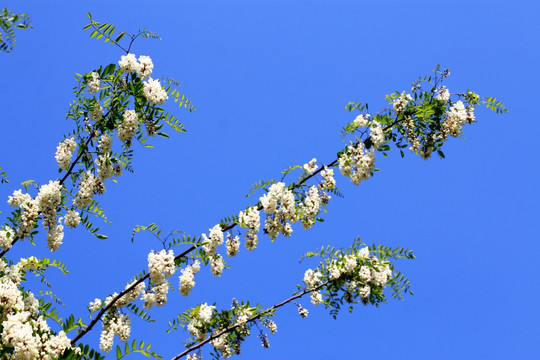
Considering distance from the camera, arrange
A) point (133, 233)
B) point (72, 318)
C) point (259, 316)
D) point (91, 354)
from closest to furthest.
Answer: point (91, 354) < point (72, 318) < point (133, 233) < point (259, 316)

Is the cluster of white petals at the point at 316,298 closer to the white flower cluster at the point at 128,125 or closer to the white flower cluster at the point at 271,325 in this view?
the white flower cluster at the point at 271,325

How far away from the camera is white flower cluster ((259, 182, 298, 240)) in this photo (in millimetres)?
5922

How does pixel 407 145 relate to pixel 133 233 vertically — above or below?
above

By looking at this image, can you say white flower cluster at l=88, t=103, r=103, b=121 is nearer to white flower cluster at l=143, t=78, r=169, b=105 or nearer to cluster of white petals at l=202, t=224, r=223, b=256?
white flower cluster at l=143, t=78, r=169, b=105

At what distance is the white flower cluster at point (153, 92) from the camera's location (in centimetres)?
645

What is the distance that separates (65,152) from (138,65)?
1431mm

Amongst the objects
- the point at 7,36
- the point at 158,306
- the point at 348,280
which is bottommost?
the point at 158,306

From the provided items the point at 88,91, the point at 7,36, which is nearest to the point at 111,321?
the point at 88,91

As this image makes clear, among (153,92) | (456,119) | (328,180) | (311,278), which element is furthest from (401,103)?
(153,92)

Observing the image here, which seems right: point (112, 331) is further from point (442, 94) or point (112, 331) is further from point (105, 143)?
point (442, 94)

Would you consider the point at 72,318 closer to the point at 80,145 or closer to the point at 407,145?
the point at 80,145

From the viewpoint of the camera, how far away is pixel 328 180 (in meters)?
6.32

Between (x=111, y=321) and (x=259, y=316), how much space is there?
1.78 metres

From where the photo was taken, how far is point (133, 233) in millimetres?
5918
